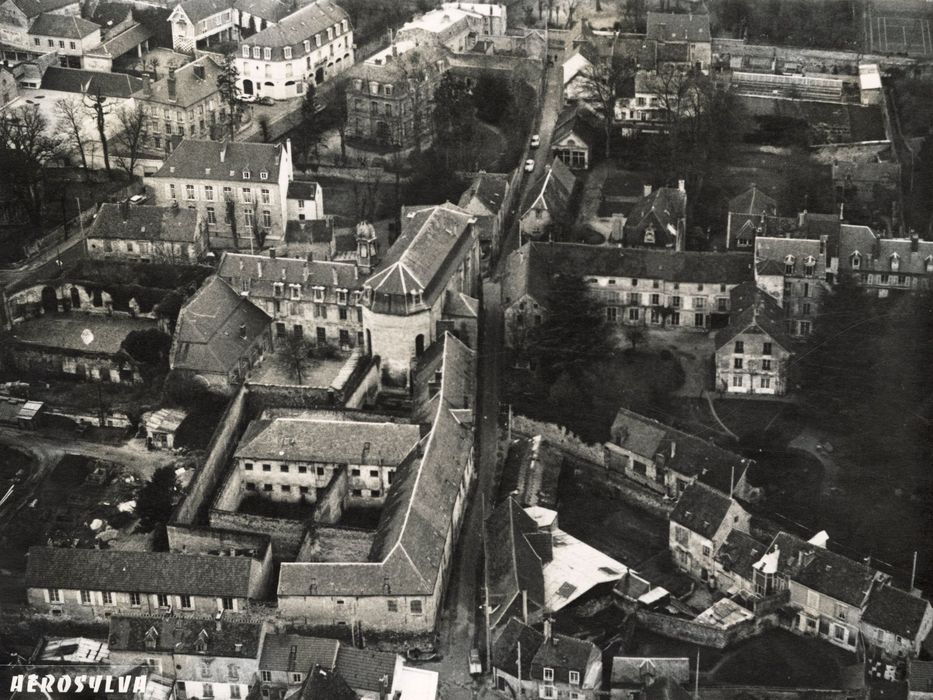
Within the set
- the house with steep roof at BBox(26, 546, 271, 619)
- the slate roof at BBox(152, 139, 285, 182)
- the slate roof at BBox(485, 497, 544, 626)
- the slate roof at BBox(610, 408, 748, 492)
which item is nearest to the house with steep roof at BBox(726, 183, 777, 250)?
the slate roof at BBox(610, 408, 748, 492)

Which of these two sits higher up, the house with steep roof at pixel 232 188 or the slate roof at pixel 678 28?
the slate roof at pixel 678 28

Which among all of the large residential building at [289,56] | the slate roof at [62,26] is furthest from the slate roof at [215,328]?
the slate roof at [62,26]

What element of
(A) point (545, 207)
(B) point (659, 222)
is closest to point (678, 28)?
(A) point (545, 207)

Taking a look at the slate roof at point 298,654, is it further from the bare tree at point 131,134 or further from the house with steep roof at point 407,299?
the bare tree at point 131,134

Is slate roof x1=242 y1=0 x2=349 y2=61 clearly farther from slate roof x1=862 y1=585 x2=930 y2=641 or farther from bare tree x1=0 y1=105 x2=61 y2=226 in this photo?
slate roof x1=862 y1=585 x2=930 y2=641

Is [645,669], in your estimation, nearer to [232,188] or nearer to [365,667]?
[365,667]

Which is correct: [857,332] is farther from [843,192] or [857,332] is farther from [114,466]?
[114,466]
